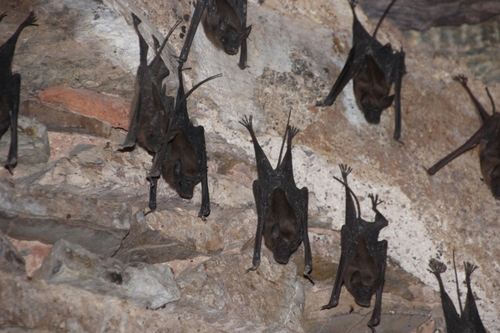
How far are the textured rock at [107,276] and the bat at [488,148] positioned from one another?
2497 millimetres

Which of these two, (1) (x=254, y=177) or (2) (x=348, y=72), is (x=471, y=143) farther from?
(1) (x=254, y=177)

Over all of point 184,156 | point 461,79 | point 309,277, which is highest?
point 461,79

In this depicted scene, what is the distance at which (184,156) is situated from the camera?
15.7 ft

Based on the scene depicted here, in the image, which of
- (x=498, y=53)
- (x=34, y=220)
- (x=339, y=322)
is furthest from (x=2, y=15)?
(x=498, y=53)

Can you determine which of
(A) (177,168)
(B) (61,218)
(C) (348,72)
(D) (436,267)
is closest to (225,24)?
(C) (348,72)

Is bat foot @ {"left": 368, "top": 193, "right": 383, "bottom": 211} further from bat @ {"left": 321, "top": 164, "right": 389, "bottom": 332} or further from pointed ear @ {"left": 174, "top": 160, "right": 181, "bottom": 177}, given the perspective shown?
pointed ear @ {"left": 174, "top": 160, "right": 181, "bottom": 177}

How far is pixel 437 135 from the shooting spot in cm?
588

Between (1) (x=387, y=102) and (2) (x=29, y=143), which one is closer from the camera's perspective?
(2) (x=29, y=143)

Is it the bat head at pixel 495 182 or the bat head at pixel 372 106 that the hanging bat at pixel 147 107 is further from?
the bat head at pixel 495 182

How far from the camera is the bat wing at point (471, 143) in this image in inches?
220

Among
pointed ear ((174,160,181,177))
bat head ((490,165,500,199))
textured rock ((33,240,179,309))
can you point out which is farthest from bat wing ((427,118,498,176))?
textured rock ((33,240,179,309))

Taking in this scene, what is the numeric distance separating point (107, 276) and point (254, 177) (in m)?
1.46

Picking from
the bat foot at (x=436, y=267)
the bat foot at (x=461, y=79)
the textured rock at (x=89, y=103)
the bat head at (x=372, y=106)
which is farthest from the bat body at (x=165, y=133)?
the bat foot at (x=461, y=79)

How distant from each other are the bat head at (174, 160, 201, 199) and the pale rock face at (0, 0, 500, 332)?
104 millimetres
